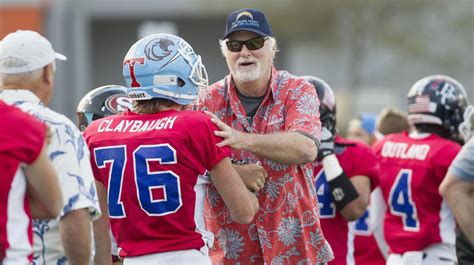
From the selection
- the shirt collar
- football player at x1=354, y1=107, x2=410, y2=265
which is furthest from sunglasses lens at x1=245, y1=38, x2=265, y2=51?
football player at x1=354, y1=107, x2=410, y2=265

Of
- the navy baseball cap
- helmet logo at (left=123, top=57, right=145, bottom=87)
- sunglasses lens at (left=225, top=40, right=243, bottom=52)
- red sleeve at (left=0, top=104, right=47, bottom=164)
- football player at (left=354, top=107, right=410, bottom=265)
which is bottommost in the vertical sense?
football player at (left=354, top=107, right=410, bottom=265)

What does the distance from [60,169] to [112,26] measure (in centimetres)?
4474

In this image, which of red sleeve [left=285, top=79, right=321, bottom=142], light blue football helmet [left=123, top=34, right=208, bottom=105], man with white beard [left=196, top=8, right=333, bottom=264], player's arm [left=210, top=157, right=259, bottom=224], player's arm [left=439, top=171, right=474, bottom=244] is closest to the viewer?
player's arm [left=210, top=157, right=259, bottom=224]

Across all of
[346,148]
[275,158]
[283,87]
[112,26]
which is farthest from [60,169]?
[112,26]

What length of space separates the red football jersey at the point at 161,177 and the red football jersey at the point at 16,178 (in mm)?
678

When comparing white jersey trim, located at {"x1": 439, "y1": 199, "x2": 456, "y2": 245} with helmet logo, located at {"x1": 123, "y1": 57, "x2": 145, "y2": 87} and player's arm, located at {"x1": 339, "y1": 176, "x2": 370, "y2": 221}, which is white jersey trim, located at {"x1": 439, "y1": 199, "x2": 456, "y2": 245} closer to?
player's arm, located at {"x1": 339, "y1": 176, "x2": 370, "y2": 221}

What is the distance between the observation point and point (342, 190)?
7.65m

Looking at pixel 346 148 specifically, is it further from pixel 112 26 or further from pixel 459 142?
pixel 112 26

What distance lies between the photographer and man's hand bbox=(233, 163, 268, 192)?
233 inches

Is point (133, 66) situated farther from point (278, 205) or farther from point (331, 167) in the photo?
point (331, 167)

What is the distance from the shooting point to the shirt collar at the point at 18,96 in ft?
17.1

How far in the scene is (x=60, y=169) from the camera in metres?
5.16

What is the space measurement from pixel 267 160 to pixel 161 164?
106 centimetres

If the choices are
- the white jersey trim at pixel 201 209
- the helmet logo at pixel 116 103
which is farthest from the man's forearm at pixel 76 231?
the helmet logo at pixel 116 103
